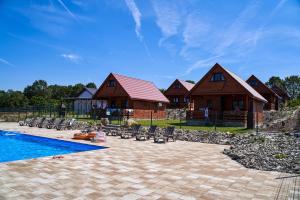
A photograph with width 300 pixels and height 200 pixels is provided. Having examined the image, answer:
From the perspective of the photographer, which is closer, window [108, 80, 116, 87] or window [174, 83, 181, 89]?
window [108, 80, 116, 87]

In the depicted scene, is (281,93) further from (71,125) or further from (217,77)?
(71,125)

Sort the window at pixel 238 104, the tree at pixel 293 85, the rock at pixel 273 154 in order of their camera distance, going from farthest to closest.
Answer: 1. the tree at pixel 293 85
2. the window at pixel 238 104
3. the rock at pixel 273 154

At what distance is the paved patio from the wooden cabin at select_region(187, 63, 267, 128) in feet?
43.9

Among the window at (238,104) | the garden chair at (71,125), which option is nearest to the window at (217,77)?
the window at (238,104)

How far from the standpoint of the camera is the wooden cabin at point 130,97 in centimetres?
3009

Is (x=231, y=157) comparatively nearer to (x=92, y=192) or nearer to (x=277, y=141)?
(x=277, y=141)

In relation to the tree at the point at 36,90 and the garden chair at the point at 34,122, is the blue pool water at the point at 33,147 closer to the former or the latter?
the garden chair at the point at 34,122

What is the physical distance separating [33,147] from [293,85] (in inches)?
3580

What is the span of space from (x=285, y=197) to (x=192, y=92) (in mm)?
20902

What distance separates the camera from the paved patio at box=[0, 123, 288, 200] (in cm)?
586

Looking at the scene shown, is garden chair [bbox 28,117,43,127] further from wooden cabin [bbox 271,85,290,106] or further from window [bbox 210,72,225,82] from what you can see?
wooden cabin [bbox 271,85,290,106]

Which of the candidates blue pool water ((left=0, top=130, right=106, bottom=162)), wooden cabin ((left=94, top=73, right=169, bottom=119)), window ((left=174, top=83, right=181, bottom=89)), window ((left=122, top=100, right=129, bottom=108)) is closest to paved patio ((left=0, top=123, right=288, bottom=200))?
blue pool water ((left=0, top=130, right=106, bottom=162))

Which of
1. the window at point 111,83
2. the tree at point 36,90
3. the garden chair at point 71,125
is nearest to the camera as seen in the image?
the garden chair at point 71,125

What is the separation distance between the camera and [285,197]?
5.88 meters
